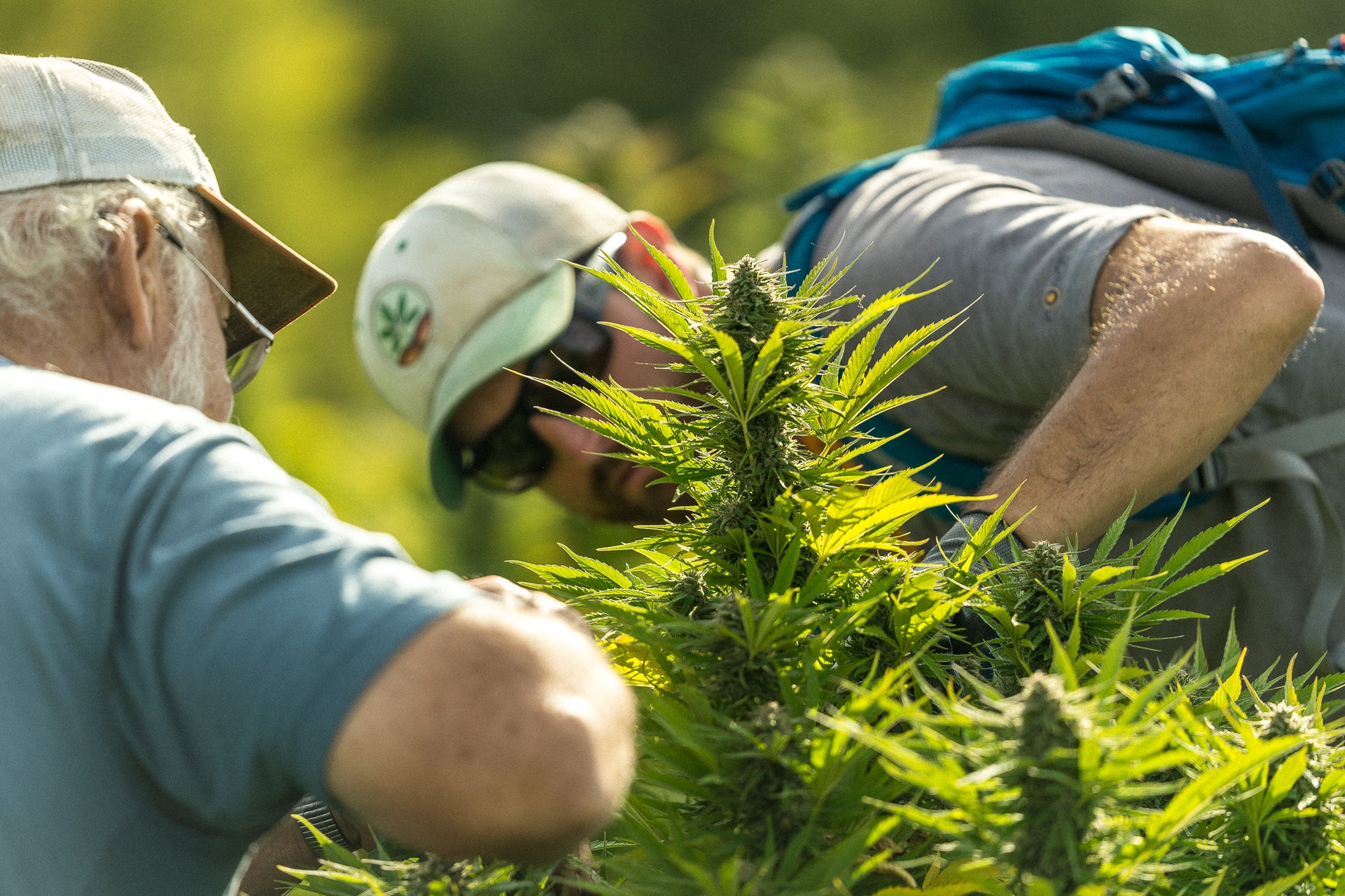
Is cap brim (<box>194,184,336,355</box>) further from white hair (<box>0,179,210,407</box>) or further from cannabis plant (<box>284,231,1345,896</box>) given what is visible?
cannabis plant (<box>284,231,1345,896</box>)

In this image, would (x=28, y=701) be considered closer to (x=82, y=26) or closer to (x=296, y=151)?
(x=82, y=26)

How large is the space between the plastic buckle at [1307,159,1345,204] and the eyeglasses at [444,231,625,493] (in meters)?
1.18

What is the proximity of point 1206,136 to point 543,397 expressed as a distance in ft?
4.40

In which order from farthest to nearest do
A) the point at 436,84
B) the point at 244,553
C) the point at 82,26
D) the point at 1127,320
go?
the point at 436,84
the point at 82,26
the point at 1127,320
the point at 244,553

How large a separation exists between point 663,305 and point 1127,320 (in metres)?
0.70

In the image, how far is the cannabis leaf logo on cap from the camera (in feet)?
8.18

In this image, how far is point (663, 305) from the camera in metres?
0.97

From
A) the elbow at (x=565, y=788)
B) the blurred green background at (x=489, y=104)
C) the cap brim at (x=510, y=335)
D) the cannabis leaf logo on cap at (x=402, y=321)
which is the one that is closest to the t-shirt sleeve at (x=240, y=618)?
the elbow at (x=565, y=788)

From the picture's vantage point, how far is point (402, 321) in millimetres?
Result: 2525

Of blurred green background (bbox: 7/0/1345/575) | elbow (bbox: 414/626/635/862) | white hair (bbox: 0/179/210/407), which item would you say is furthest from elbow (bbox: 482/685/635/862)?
blurred green background (bbox: 7/0/1345/575)

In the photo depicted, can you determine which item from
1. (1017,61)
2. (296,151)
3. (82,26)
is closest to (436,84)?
(296,151)

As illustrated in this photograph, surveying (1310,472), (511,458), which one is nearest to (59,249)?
(511,458)

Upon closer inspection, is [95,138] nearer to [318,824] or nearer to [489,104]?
[318,824]

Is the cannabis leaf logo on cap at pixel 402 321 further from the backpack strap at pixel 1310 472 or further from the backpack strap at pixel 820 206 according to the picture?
the backpack strap at pixel 1310 472
